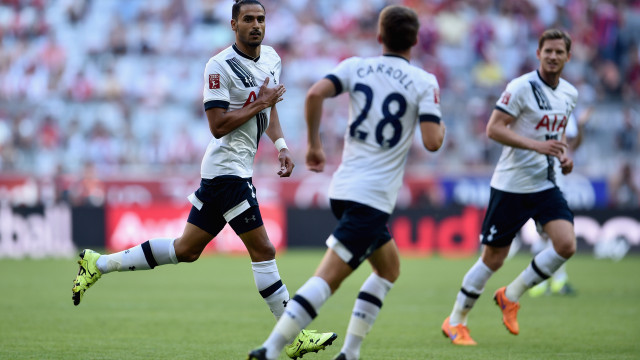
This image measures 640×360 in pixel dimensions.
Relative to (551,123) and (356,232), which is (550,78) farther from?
(356,232)

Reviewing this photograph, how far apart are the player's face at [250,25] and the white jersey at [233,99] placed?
0.46 feet

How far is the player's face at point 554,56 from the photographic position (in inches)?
312

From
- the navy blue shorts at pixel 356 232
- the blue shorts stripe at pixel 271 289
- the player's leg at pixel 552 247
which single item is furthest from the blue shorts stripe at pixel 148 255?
the player's leg at pixel 552 247

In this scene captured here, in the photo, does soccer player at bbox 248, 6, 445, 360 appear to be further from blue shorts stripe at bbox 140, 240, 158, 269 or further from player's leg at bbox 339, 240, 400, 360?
blue shorts stripe at bbox 140, 240, 158, 269

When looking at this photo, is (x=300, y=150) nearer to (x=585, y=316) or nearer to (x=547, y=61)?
(x=585, y=316)

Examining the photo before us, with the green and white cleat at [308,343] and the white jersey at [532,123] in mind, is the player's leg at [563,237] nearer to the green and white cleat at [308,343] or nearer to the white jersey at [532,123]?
the white jersey at [532,123]

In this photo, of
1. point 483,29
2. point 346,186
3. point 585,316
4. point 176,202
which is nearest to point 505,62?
point 483,29

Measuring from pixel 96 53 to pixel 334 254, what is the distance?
20.5 metres

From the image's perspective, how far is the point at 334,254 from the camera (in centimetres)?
565

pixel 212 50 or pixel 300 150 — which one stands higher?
pixel 212 50

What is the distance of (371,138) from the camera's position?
570cm

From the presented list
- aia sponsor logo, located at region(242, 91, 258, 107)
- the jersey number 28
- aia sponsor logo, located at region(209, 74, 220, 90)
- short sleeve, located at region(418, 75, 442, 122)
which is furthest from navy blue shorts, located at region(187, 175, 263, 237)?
short sleeve, located at region(418, 75, 442, 122)

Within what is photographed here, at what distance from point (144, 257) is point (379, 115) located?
8.12 feet

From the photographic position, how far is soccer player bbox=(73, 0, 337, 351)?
663 centimetres
